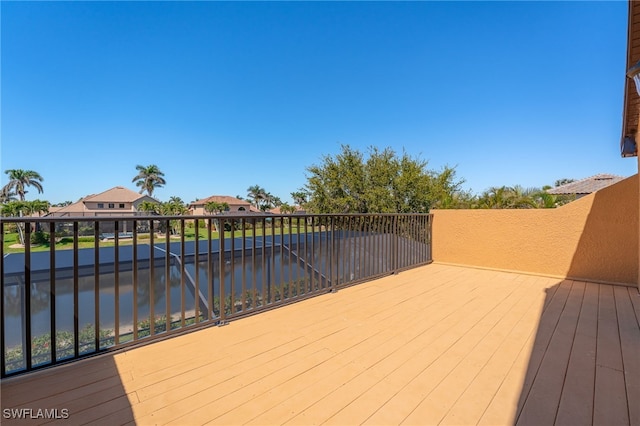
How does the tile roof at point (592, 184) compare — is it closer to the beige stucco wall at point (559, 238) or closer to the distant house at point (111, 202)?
the beige stucco wall at point (559, 238)

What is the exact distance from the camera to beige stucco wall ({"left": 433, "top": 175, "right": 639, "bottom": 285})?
13.1 feet

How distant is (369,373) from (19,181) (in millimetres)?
48027

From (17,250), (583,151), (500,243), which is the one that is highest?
(583,151)

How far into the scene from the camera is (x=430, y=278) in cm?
429

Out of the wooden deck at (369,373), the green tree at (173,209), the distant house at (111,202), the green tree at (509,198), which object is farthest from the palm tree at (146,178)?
the wooden deck at (369,373)

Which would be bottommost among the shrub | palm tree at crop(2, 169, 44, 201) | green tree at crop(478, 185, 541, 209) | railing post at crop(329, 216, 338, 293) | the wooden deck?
the wooden deck

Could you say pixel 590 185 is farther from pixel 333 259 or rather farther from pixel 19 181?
pixel 19 181

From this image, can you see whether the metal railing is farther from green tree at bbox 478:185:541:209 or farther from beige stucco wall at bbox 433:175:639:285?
green tree at bbox 478:185:541:209

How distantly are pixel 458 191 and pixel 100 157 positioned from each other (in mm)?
31353

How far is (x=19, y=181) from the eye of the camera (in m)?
33.0

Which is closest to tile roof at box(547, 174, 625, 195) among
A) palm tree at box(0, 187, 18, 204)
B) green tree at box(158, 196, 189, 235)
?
green tree at box(158, 196, 189, 235)

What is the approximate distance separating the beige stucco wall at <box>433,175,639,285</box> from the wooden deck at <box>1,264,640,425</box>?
5.39ft

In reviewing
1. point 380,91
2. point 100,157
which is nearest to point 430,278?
point 380,91

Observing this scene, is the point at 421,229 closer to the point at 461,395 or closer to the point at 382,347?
the point at 382,347
